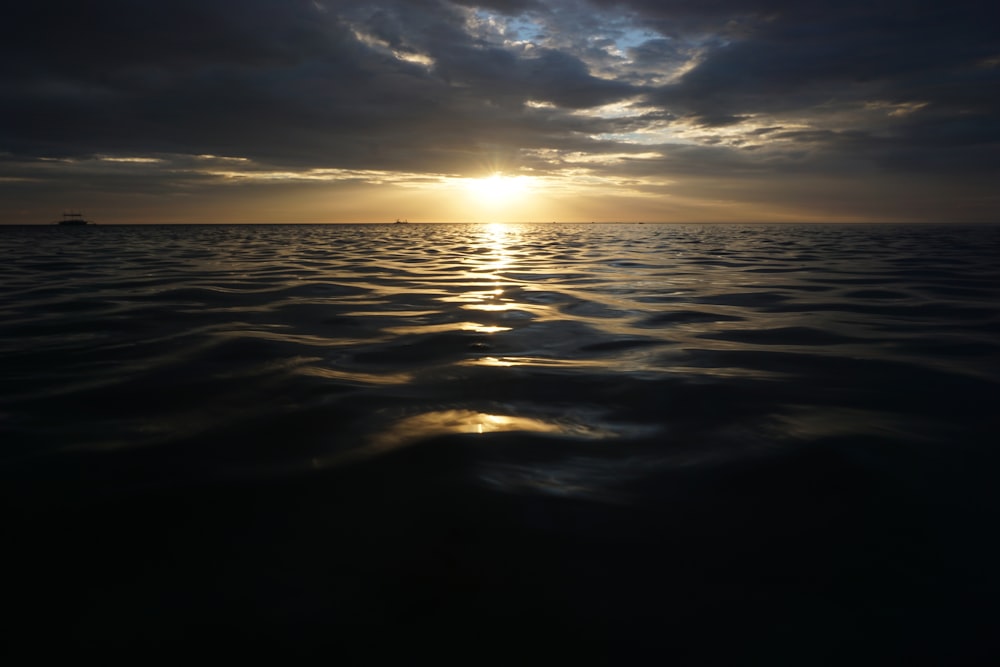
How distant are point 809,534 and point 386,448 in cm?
224

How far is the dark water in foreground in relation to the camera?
1.81 meters

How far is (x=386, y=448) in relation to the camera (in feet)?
10.5

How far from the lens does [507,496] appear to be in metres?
2.62

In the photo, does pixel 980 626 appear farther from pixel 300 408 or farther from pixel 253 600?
pixel 300 408

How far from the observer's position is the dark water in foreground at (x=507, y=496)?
1.81 m

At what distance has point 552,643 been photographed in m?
1.74

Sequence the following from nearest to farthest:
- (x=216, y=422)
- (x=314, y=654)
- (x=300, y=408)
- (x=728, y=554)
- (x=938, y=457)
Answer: (x=314, y=654)
(x=728, y=554)
(x=938, y=457)
(x=216, y=422)
(x=300, y=408)

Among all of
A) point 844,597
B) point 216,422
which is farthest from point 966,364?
point 216,422

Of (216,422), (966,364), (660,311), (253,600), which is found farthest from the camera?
(660,311)

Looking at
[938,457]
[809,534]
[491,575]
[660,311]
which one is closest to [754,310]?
[660,311]

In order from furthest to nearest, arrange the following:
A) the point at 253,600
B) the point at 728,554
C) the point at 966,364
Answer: the point at 966,364 < the point at 728,554 < the point at 253,600

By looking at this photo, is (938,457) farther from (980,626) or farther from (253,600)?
(253,600)

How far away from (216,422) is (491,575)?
2.49 metres

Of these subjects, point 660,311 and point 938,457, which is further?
point 660,311
